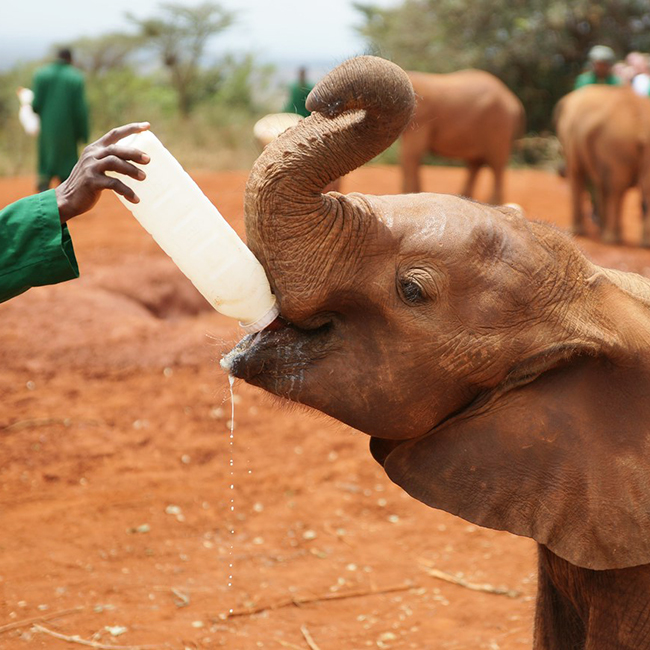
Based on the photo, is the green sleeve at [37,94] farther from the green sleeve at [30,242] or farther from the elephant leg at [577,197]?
the green sleeve at [30,242]

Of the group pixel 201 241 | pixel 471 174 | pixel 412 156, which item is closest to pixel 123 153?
pixel 201 241

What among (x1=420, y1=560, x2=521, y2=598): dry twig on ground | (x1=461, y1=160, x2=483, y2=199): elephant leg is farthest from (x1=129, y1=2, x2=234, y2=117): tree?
(x1=420, y1=560, x2=521, y2=598): dry twig on ground

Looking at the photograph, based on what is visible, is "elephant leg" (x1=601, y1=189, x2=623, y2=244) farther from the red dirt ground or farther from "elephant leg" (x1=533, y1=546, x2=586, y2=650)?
"elephant leg" (x1=533, y1=546, x2=586, y2=650)

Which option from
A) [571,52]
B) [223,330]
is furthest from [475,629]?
[571,52]

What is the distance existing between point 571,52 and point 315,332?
23.0m

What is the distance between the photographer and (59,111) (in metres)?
12.5

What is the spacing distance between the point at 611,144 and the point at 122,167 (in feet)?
37.4

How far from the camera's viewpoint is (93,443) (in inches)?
255

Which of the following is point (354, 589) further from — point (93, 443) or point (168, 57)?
point (168, 57)

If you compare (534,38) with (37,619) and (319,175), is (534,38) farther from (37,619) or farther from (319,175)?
(319,175)

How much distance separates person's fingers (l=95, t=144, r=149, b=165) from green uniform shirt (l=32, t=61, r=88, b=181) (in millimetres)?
10206

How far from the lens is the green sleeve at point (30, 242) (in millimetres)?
2703

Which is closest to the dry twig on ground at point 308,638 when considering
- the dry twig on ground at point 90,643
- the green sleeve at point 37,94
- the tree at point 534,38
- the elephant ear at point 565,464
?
the dry twig on ground at point 90,643

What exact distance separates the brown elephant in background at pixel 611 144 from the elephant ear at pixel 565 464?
1099 cm
